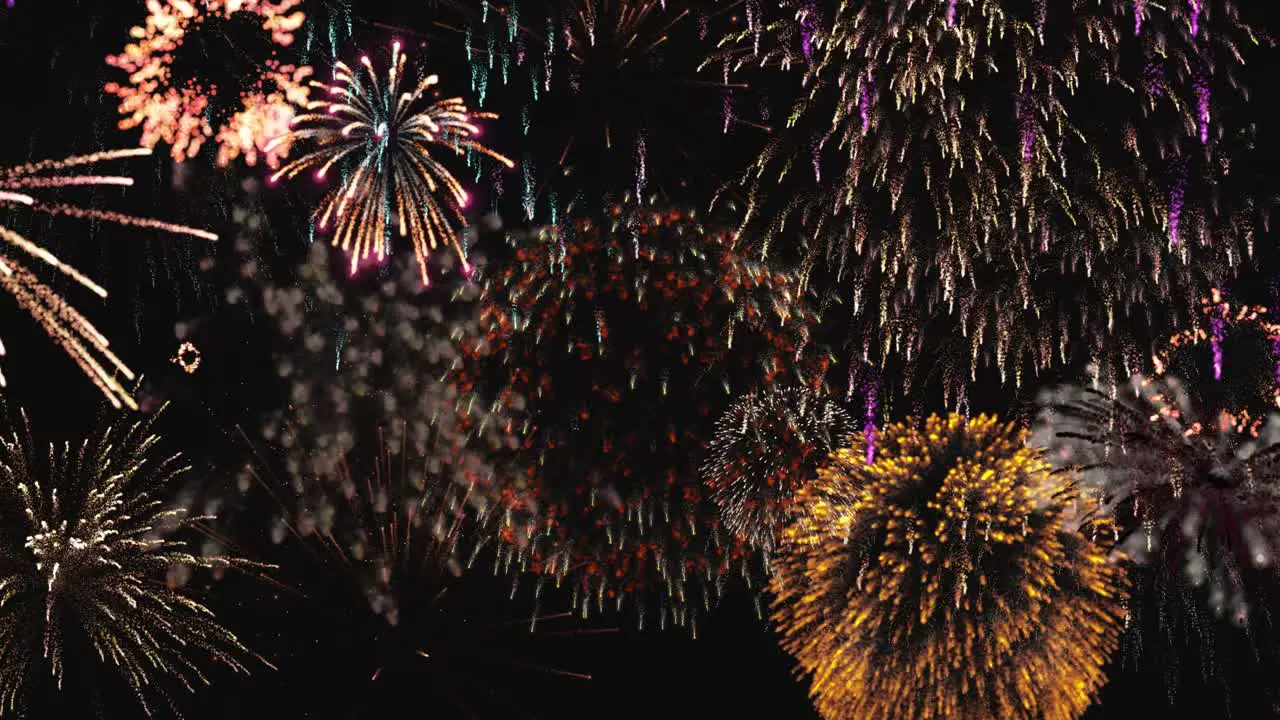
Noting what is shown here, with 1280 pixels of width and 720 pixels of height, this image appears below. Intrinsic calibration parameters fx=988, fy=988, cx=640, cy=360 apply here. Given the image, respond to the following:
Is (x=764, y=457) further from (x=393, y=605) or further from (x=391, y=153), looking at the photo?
(x=393, y=605)

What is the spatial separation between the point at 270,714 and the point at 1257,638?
16.9 ft

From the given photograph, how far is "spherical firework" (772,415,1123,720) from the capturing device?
13.8 ft

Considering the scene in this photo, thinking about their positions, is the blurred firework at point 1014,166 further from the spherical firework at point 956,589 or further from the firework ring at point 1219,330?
the spherical firework at point 956,589

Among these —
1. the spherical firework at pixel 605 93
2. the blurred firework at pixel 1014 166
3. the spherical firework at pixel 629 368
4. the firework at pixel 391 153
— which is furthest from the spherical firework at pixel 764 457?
the firework at pixel 391 153

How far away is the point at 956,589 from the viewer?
4180 mm

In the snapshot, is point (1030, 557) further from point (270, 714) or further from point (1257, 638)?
point (270, 714)

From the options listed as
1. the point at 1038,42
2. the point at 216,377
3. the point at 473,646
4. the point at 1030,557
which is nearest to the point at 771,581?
the point at 1030,557

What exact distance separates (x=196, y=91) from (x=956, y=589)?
475cm

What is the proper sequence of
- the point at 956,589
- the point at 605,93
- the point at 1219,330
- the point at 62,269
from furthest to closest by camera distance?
1. the point at 62,269
2. the point at 605,93
3. the point at 1219,330
4. the point at 956,589

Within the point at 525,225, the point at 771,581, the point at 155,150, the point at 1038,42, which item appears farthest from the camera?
the point at 155,150

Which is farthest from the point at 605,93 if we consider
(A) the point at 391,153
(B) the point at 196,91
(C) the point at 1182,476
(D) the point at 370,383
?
(C) the point at 1182,476

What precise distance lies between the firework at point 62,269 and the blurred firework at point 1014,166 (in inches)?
114

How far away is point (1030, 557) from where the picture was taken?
4227 millimetres

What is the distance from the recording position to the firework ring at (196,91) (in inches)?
213
